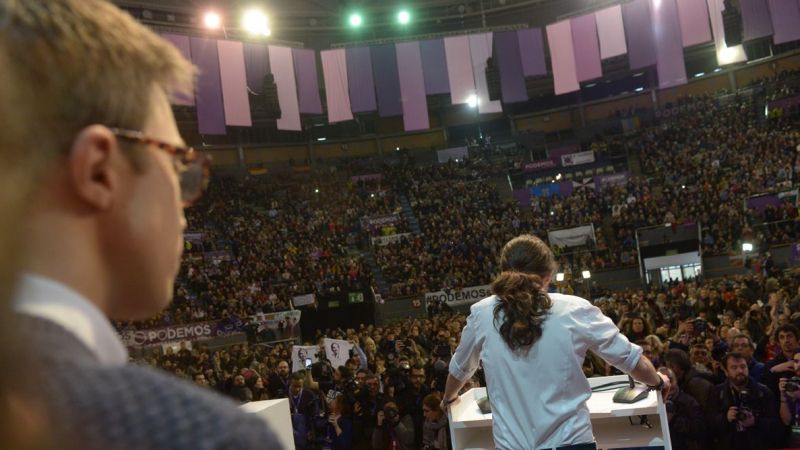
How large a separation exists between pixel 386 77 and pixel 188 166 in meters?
16.5

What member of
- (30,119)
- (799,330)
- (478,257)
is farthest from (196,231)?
(30,119)

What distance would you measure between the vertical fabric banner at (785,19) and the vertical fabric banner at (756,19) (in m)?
0.13

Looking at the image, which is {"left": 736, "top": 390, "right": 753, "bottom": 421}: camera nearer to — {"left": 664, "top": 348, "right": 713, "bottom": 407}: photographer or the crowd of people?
the crowd of people

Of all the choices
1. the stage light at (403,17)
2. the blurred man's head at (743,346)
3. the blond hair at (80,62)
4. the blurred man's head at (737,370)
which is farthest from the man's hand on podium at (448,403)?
the stage light at (403,17)

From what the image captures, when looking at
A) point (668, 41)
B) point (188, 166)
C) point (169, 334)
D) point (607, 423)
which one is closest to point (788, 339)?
point (607, 423)

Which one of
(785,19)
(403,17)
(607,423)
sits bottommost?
(607,423)

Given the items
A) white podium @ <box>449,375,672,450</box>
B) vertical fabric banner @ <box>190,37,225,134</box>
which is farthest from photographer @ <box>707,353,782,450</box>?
vertical fabric banner @ <box>190,37,225,134</box>

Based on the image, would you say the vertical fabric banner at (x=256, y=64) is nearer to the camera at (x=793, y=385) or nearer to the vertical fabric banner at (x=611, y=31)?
the vertical fabric banner at (x=611, y=31)

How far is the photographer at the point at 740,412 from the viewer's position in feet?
16.7

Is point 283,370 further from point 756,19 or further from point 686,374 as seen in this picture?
point 756,19

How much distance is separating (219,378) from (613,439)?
8.95m

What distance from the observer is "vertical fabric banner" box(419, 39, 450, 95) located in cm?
1681

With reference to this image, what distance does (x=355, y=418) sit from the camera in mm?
7539

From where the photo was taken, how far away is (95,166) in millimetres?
498
